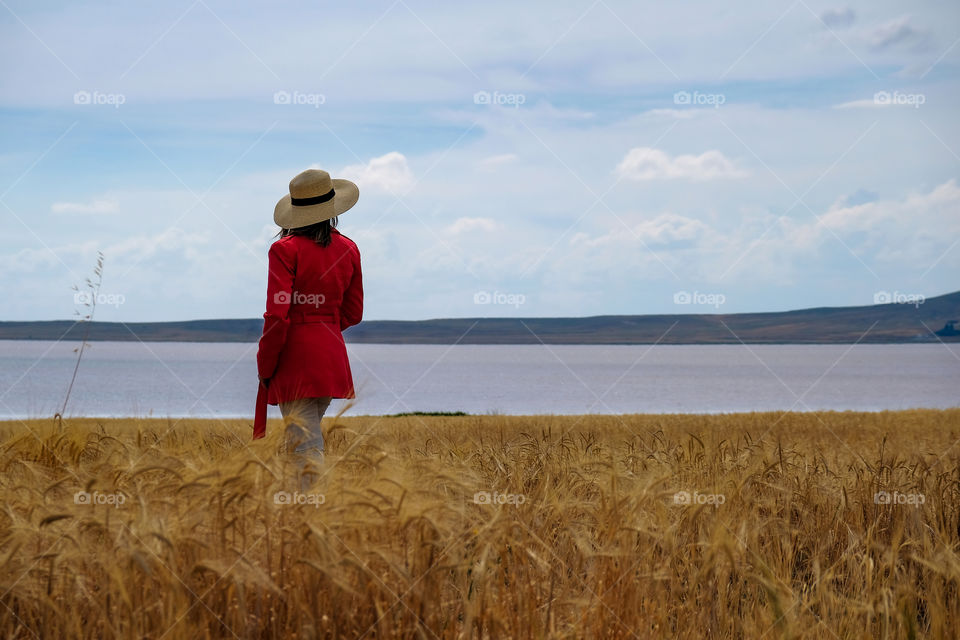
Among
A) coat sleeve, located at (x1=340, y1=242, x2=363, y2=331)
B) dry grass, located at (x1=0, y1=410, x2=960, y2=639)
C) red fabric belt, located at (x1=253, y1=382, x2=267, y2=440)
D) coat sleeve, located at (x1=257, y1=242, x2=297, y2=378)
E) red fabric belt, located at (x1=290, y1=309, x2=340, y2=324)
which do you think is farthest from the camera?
coat sleeve, located at (x1=340, y1=242, x2=363, y2=331)

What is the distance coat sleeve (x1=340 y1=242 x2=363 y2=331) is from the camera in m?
6.47

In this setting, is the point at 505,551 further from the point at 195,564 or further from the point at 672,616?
the point at 195,564

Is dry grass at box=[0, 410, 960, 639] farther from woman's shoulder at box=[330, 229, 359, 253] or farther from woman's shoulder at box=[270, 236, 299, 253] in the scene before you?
woman's shoulder at box=[330, 229, 359, 253]

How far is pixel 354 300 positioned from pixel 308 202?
835 millimetres

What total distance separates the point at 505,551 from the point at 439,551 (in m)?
0.79

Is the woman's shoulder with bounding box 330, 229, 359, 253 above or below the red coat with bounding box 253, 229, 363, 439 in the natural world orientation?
above

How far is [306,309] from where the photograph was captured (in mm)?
6070

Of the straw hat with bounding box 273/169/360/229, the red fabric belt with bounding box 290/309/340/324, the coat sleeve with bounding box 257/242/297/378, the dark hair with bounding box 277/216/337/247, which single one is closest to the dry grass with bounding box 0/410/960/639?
the coat sleeve with bounding box 257/242/297/378

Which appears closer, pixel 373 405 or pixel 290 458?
pixel 290 458

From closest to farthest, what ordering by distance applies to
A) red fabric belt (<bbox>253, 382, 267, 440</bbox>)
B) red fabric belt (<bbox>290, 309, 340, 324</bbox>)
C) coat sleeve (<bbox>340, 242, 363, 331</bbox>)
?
red fabric belt (<bbox>290, 309, 340, 324</bbox>), red fabric belt (<bbox>253, 382, 267, 440</bbox>), coat sleeve (<bbox>340, 242, 363, 331</bbox>)

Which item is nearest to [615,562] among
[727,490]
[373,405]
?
[727,490]

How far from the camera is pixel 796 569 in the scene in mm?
5449

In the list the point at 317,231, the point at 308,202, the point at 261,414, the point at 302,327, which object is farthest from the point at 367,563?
the point at 308,202

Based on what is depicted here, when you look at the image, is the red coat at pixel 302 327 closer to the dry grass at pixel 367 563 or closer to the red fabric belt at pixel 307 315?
the red fabric belt at pixel 307 315
